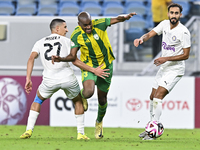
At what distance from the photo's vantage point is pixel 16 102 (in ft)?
34.0

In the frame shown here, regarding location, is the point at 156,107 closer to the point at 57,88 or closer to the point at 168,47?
the point at 168,47

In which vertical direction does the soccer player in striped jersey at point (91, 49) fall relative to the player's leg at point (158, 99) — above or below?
above

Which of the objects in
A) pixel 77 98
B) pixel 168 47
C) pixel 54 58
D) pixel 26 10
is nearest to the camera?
pixel 54 58

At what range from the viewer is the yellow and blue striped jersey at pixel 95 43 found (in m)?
6.80

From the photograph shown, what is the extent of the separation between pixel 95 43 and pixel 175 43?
1.23m

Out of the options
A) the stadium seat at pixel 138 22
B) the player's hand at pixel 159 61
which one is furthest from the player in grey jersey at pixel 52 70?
the stadium seat at pixel 138 22

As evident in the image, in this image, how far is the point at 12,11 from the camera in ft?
43.2

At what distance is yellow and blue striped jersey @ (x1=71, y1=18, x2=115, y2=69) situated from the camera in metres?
6.80

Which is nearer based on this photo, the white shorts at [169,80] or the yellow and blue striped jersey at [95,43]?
the yellow and blue striped jersey at [95,43]

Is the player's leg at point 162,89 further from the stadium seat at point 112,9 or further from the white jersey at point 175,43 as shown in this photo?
the stadium seat at point 112,9

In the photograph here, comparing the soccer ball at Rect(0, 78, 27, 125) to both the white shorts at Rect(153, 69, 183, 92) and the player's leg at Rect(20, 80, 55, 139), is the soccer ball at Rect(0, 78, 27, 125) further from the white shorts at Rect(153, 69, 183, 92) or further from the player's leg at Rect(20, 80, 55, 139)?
the white shorts at Rect(153, 69, 183, 92)

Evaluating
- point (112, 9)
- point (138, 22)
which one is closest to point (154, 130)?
point (138, 22)

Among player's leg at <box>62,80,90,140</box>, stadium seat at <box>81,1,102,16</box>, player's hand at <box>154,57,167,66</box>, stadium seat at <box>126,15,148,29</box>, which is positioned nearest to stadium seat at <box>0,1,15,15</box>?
stadium seat at <box>81,1,102,16</box>

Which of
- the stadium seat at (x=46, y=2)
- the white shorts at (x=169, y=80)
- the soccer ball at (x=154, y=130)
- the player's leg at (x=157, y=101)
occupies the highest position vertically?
the stadium seat at (x=46, y=2)
